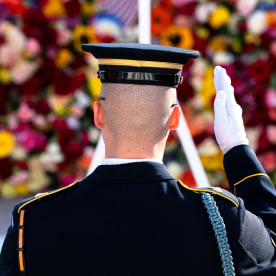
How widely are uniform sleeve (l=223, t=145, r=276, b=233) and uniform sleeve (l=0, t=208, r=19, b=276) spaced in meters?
0.60

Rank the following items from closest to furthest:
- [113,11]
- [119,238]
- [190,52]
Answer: [119,238] → [190,52] → [113,11]

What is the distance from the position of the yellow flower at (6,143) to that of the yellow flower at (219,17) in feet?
5.62

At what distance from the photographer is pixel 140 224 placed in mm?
1071

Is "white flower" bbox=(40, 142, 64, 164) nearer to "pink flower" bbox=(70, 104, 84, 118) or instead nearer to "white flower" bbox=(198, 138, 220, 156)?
"pink flower" bbox=(70, 104, 84, 118)

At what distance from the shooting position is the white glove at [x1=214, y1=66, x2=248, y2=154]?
1396 mm

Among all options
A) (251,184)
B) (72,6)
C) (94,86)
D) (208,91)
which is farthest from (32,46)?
(251,184)

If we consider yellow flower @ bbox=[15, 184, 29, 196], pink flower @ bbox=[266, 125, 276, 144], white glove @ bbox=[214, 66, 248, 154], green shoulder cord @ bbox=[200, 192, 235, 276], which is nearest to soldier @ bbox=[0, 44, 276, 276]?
green shoulder cord @ bbox=[200, 192, 235, 276]

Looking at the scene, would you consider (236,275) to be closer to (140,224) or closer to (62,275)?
(140,224)

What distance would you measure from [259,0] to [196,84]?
0.81m

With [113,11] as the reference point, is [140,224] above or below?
below

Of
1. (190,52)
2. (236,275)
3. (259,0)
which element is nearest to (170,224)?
(236,275)

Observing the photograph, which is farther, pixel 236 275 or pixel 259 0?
pixel 259 0

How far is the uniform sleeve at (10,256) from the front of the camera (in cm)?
109

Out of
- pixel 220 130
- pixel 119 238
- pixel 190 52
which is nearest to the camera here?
pixel 119 238
